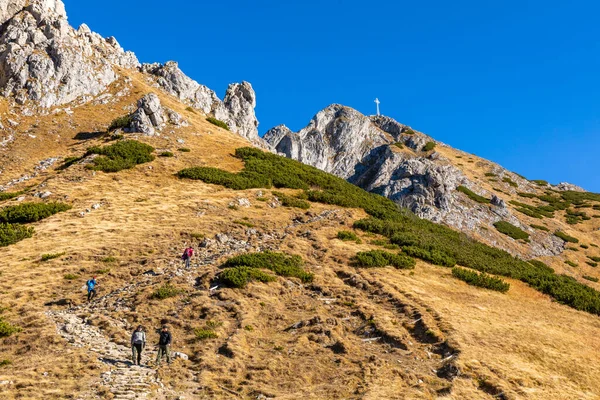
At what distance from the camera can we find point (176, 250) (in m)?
27.3

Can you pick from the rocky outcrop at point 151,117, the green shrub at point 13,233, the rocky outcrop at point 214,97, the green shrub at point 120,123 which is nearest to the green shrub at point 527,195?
the rocky outcrop at point 214,97


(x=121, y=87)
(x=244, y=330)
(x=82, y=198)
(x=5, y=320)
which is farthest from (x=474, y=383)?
(x=121, y=87)

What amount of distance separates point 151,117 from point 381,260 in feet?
115

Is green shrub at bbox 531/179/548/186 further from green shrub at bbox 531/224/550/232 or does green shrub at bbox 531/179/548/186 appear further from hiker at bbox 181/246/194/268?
hiker at bbox 181/246/194/268

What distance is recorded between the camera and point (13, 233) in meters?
28.0

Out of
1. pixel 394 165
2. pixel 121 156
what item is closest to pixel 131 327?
pixel 121 156

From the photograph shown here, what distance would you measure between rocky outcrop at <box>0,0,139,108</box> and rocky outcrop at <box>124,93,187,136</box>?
10267 mm

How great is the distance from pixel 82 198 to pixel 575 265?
5119cm

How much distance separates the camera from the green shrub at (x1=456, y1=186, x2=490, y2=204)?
2483 inches

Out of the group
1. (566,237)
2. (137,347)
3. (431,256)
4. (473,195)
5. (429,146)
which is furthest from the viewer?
(429,146)

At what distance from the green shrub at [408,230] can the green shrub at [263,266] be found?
10.6 m

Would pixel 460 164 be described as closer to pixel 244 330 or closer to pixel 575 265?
pixel 575 265

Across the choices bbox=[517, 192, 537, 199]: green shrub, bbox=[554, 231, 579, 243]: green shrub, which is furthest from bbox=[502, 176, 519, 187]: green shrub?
bbox=[554, 231, 579, 243]: green shrub

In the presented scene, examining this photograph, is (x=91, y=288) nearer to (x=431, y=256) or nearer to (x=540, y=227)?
(x=431, y=256)
